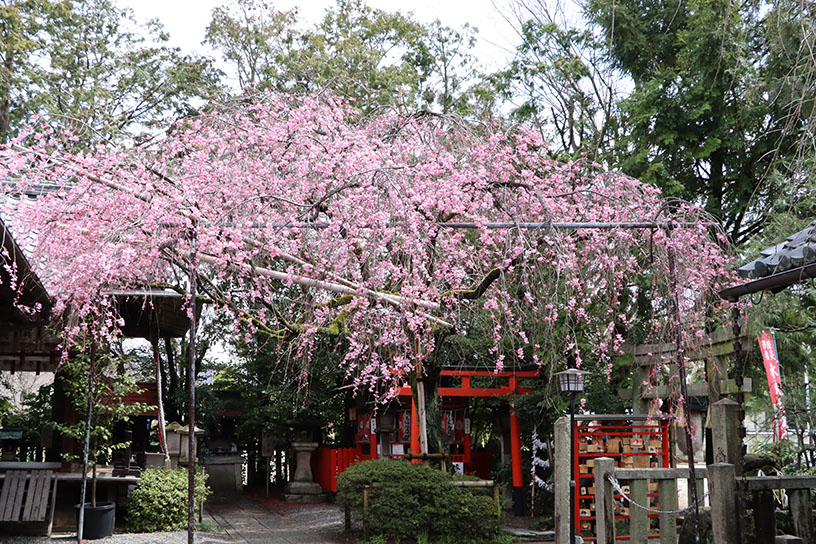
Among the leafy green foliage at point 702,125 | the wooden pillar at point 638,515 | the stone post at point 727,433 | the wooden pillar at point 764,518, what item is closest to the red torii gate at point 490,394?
the leafy green foliage at point 702,125

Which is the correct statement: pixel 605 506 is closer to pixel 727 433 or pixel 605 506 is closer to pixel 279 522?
pixel 727 433

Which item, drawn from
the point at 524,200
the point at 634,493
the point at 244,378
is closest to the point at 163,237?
the point at 524,200

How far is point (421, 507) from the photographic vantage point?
9.79m

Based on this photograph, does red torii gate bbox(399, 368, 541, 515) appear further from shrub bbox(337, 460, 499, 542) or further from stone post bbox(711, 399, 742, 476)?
stone post bbox(711, 399, 742, 476)

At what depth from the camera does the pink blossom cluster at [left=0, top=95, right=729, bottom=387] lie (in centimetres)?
666

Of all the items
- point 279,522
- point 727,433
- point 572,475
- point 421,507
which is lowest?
point 279,522

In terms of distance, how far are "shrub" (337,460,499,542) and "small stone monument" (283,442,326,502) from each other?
21.3ft

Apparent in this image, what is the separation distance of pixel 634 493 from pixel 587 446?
3.15 meters

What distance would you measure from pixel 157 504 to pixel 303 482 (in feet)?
21.7

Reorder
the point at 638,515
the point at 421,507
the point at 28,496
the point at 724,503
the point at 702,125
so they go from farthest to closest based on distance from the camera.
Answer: the point at 702,125
the point at 421,507
the point at 28,496
the point at 638,515
the point at 724,503

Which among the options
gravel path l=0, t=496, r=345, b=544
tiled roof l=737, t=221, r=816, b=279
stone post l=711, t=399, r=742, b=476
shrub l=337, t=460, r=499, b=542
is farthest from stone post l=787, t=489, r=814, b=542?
gravel path l=0, t=496, r=345, b=544

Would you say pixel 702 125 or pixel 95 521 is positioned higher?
pixel 702 125

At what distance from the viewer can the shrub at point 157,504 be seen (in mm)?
10219

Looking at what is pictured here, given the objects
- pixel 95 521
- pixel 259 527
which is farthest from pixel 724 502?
pixel 259 527
